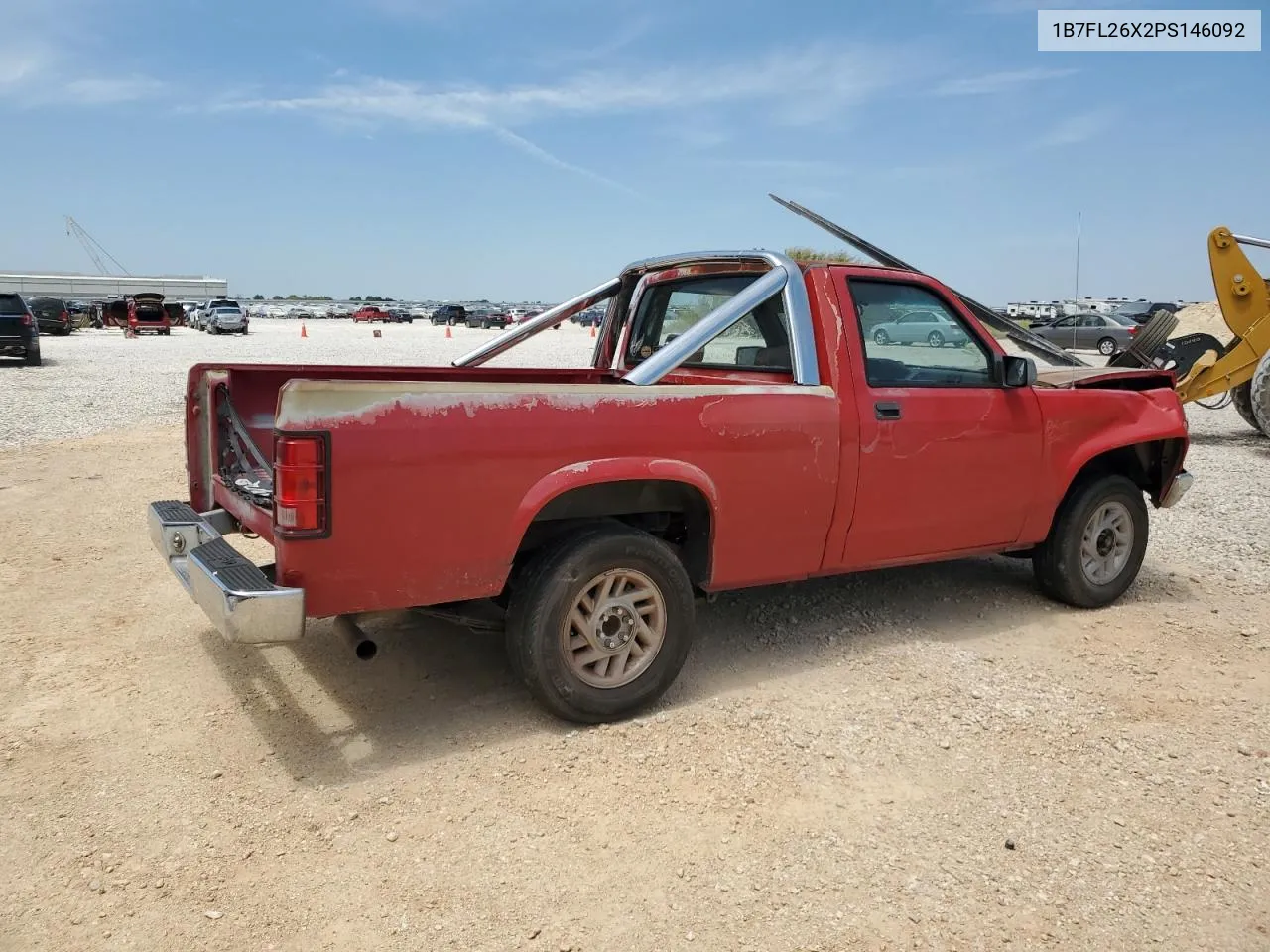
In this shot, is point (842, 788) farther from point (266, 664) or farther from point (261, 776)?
point (266, 664)

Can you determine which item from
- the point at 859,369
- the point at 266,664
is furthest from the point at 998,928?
the point at 266,664

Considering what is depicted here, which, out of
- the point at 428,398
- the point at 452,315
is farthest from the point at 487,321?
the point at 428,398

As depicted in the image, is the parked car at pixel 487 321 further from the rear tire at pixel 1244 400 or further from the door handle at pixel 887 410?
the door handle at pixel 887 410

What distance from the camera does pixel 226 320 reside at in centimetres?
4256

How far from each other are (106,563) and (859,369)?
476 centimetres

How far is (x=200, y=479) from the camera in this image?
4754 mm

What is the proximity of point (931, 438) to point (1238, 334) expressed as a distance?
9.85 m

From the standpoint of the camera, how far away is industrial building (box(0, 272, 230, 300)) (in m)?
83.3

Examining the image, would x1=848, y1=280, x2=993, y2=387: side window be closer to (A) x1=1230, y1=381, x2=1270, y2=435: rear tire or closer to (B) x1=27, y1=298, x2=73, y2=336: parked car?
(A) x1=1230, y1=381, x2=1270, y2=435: rear tire

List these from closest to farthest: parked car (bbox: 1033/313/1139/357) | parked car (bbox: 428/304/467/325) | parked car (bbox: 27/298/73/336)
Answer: parked car (bbox: 1033/313/1139/357)
parked car (bbox: 27/298/73/336)
parked car (bbox: 428/304/467/325)

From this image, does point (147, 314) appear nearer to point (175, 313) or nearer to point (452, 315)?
point (175, 313)

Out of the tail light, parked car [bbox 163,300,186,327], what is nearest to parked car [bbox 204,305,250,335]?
parked car [bbox 163,300,186,327]

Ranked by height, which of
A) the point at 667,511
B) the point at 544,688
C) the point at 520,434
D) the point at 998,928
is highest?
the point at 520,434

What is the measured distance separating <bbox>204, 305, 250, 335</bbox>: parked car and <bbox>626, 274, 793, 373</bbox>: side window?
1631 inches
